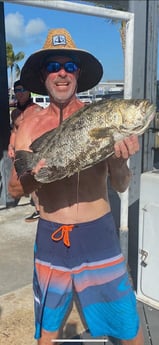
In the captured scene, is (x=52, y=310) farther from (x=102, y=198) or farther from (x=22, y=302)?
(x=22, y=302)

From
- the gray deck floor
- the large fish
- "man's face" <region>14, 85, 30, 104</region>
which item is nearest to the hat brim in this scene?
the large fish

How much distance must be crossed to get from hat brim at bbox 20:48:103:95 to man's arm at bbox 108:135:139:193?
1.80 ft

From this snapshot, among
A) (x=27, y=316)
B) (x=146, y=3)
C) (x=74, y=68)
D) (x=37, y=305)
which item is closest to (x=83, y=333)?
(x=27, y=316)

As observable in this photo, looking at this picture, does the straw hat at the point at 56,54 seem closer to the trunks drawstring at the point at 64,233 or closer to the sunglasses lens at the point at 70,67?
the sunglasses lens at the point at 70,67

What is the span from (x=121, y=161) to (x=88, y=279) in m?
0.61

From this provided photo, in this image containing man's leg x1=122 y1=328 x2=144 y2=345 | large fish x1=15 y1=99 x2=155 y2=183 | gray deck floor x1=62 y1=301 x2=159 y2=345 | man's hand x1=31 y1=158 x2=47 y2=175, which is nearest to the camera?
large fish x1=15 y1=99 x2=155 y2=183

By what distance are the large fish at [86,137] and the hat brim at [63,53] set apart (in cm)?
38

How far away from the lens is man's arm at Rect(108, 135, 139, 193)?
5.75 feet

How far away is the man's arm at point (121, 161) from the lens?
175cm

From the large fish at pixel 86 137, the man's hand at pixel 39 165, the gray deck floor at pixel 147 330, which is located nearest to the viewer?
the large fish at pixel 86 137

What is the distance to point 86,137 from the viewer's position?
177 cm

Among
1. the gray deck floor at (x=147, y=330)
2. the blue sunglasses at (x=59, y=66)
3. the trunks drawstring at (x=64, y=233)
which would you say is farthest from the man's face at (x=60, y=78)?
the gray deck floor at (x=147, y=330)

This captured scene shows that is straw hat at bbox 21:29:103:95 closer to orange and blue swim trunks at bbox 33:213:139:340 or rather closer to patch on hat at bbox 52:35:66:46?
patch on hat at bbox 52:35:66:46

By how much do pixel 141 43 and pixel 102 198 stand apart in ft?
4.72
